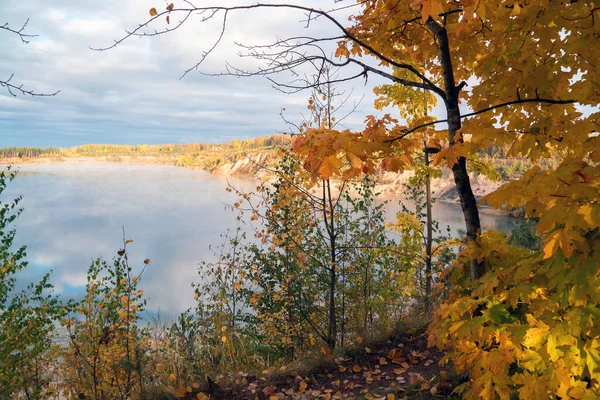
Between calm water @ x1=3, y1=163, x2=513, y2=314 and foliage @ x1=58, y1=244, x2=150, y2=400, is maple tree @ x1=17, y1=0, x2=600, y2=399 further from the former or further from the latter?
calm water @ x1=3, y1=163, x2=513, y2=314

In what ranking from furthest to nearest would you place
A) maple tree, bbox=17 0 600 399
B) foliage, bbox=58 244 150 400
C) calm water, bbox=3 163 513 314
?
calm water, bbox=3 163 513 314 → foliage, bbox=58 244 150 400 → maple tree, bbox=17 0 600 399

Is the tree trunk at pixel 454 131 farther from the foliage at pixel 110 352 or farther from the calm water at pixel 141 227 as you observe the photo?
the calm water at pixel 141 227

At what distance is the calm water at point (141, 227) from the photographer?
31086 millimetres

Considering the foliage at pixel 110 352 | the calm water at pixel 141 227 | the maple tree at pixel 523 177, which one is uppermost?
the maple tree at pixel 523 177

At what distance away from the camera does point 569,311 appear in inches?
84.2

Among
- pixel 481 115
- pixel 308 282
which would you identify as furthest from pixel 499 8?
pixel 308 282

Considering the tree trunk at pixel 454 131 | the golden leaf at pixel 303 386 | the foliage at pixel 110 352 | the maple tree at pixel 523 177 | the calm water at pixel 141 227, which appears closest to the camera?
the maple tree at pixel 523 177

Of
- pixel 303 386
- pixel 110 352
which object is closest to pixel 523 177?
pixel 303 386

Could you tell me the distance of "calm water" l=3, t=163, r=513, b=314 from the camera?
31086mm

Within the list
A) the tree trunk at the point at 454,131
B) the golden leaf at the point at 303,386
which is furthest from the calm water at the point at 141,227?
the tree trunk at the point at 454,131

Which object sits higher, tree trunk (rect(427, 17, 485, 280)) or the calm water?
tree trunk (rect(427, 17, 485, 280))

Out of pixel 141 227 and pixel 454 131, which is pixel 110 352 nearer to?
pixel 454 131

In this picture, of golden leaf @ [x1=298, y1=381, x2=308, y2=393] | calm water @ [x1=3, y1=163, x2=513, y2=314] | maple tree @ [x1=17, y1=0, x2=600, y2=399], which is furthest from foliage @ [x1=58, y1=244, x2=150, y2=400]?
maple tree @ [x1=17, y1=0, x2=600, y2=399]

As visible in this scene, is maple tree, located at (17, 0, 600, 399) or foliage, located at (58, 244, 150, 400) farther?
foliage, located at (58, 244, 150, 400)
